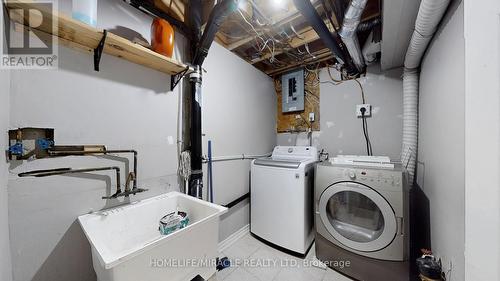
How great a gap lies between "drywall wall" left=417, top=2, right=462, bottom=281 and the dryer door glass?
13.8 inches

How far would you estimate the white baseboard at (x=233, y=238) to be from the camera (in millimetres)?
1859

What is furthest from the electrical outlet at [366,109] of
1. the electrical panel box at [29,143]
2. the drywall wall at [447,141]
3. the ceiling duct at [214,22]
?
the electrical panel box at [29,143]

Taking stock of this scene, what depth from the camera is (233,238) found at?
6.54 ft

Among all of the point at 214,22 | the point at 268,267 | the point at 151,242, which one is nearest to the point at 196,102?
the point at 214,22

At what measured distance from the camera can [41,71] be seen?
0.90 metres

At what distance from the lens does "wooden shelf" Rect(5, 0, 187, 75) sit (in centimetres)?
80

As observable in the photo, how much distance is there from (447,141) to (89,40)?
2.08m

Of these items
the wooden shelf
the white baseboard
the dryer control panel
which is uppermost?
the wooden shelf

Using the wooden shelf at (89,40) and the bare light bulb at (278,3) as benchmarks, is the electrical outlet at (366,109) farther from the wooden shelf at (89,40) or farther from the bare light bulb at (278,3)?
the wooden shelf at (89,40)

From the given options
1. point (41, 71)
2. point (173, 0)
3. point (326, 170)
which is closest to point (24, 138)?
point (41, 71)

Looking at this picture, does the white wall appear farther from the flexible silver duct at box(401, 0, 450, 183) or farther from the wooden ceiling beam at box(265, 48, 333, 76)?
the flexible silver duct at box(401, 0, 450, 183)

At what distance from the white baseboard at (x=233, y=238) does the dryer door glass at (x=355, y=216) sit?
104 cm

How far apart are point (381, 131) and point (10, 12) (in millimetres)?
2954

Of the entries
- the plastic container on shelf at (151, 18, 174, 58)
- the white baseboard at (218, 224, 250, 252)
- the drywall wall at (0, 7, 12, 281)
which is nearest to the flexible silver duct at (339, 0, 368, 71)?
the plastic container on shelf at (151, 18, 174, 58)
